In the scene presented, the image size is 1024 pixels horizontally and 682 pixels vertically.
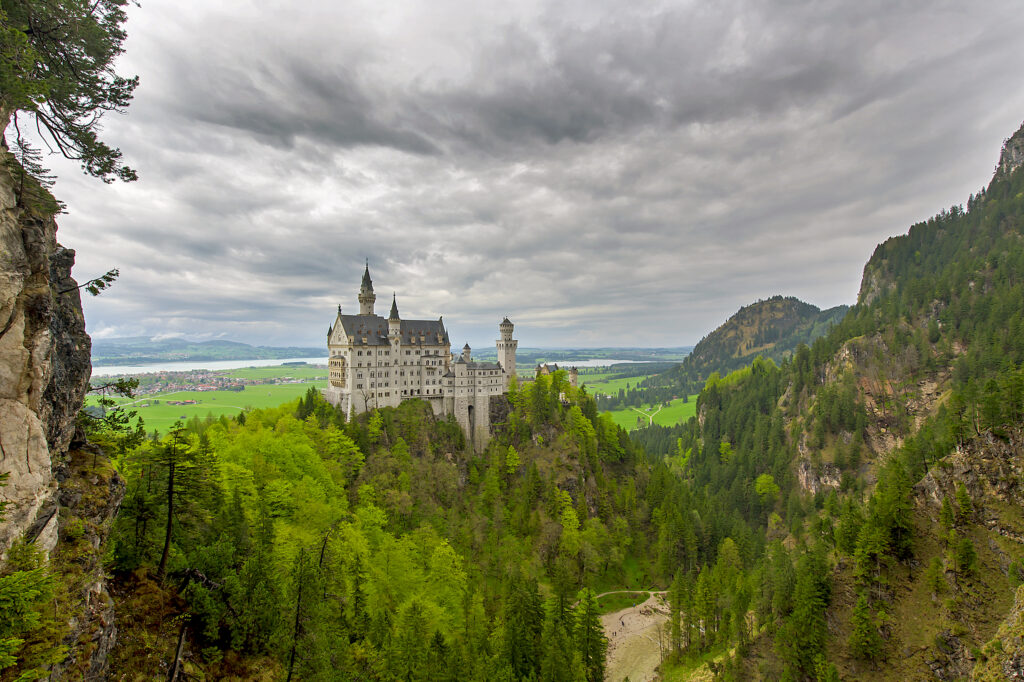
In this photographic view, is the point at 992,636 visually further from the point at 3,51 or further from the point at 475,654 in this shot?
the point at 3,51

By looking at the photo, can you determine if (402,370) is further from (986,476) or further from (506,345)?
(986,476)

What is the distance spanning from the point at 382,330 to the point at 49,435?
68808 millimetres

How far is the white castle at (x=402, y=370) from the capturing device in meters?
80.3

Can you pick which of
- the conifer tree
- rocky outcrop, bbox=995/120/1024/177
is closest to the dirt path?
the conifer tree

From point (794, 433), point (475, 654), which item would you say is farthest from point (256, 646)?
point (794, 433)

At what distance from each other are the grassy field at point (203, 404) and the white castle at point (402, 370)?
123 feet

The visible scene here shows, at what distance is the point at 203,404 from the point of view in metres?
136

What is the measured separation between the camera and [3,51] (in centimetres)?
1697

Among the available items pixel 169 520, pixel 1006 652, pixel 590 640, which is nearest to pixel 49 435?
pixel 169 520

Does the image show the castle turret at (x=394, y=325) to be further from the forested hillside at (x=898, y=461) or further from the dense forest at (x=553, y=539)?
the forested hillside at (x=898, y=461)

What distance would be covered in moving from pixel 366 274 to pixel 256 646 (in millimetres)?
74536

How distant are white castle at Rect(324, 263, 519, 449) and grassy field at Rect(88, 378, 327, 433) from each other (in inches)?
1480

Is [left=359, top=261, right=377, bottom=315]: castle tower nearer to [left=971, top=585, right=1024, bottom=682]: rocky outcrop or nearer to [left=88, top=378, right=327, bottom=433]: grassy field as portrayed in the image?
[left=88, top=378, right=327, bottom=433]: grassy field

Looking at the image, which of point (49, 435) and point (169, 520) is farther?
point (169, 520)
